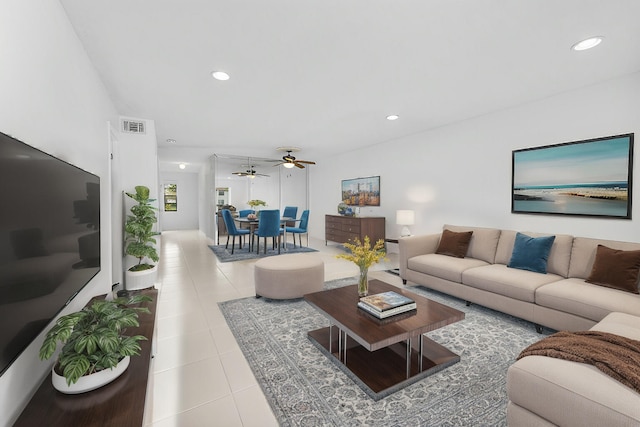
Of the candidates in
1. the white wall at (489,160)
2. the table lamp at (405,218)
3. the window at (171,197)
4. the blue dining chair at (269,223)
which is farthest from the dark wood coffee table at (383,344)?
the window at (171,197)

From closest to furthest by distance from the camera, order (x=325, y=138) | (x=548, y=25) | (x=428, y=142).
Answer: (x=548, y=25) → (x=428, y=142) → (x=325, y=138)

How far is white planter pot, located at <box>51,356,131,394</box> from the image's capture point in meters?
1.16

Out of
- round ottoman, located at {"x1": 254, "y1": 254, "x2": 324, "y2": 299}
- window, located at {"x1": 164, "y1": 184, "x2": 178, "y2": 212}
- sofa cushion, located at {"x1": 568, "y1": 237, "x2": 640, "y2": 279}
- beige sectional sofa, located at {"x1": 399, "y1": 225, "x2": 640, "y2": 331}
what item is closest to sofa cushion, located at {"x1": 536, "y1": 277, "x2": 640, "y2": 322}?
beige sectional sofa, located at {"x1": 399, "y1": 225, "x2": 640, "y2": 331}

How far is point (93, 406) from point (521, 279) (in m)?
3.38

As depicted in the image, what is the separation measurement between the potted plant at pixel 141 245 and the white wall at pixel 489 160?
4081mm

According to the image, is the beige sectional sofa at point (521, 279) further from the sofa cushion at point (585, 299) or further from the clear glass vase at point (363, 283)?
the clear glass vase at point (363, 283)

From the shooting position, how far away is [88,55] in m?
2.46

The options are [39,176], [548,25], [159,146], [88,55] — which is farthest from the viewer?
[159,146]

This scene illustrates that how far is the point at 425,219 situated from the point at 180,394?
14.7ft

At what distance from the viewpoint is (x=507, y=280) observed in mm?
2846

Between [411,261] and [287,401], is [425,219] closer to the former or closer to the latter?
[411,261]

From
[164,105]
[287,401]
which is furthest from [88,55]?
[287,401]

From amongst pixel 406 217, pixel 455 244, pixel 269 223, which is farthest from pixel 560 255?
pixel 269 223

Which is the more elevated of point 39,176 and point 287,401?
point 39,176
